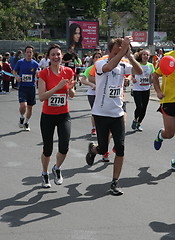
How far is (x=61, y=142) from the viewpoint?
5.77 meters

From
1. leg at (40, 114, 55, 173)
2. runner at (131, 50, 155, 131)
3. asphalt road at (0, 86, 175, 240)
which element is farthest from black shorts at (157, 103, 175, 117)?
runner at (131, 50, 155, 131)

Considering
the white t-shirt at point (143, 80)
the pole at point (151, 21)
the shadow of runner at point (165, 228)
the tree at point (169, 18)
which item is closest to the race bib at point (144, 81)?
the white t-shirt at point (143, 80)

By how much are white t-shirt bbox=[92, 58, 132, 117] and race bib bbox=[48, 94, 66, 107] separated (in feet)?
1.52

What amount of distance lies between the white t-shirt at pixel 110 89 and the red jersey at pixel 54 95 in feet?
1.47

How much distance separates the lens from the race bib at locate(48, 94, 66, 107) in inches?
223

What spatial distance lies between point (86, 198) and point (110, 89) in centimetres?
138

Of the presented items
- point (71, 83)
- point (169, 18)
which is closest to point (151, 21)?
point (71, 83)

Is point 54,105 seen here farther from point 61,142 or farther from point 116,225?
point 116,225

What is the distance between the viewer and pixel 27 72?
33.1ft

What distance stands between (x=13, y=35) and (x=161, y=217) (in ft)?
187

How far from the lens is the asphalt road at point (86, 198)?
442 centimetres

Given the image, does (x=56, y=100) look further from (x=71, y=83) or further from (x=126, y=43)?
(x=126, y=43)

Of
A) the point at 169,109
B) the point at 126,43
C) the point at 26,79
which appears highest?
the point at 126,43

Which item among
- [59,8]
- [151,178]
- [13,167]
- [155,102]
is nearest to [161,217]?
[151,178]
